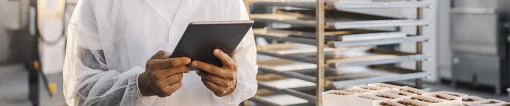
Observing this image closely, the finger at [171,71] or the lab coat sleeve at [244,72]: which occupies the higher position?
the finger at [171,71]

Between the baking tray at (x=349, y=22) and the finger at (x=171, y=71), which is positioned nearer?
the finger at (x=171, y=71)

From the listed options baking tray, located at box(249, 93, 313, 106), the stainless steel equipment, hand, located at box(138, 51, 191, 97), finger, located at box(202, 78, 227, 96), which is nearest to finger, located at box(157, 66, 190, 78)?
hand, located at box(138, 51, 191, 97)

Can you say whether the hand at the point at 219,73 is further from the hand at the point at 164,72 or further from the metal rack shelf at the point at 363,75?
the metal rack shelf at the point at 363,75

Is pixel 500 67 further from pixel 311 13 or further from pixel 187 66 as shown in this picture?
pixel 187 66

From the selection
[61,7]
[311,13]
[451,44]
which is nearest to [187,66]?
[311,13]

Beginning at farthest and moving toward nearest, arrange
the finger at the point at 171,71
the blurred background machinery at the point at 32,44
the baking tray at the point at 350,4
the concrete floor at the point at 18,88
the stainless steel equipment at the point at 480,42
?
1. the stainless steel equipment at the point at 480,42
2. the concrete floor at the point at 18,88
3. the blurred background machinery at the point at 32,44
4. the baking tray at the point at 350,4
5. the finger at the point at 171,71

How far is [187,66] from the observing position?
1.74 meters

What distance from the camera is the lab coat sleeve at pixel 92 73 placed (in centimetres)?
187

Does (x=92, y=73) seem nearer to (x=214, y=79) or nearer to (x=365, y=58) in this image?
(x=214, y=79)

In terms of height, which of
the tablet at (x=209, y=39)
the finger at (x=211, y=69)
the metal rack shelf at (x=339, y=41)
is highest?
the tablet at (x=209, y=39)

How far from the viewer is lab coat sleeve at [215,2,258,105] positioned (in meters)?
2.01

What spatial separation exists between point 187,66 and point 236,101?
35 centimetres

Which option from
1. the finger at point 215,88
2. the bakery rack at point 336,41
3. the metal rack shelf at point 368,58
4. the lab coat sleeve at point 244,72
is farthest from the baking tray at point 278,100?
the finger at point 215,88

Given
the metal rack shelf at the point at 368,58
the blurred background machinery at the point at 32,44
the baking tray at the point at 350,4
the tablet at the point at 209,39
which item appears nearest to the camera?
the tablet at the point at 209,39
